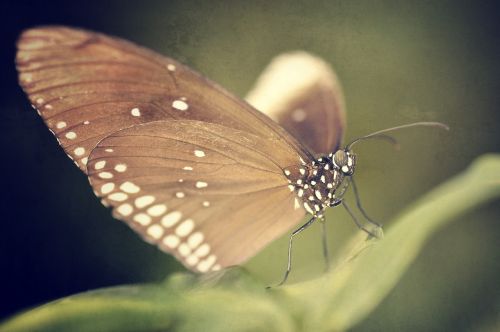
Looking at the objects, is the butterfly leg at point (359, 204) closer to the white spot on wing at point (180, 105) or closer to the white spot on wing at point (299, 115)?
the white spot on wing at point (299, 115)

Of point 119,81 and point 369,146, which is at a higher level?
point 119,81

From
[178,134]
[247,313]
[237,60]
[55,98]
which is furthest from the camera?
[237,60]

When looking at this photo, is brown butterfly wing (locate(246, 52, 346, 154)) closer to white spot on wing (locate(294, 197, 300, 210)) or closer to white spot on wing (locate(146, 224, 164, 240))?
white spot on wing (locate(294, 197, 300, 210))

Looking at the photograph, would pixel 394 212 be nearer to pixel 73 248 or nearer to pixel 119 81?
pixel 119 81

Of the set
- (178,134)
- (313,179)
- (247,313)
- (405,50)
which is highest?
(405,50)

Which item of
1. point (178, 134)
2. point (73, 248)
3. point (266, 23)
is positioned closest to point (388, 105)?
point (266, 23)

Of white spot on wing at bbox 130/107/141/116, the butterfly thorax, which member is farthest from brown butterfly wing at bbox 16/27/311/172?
the butterfly thorax
